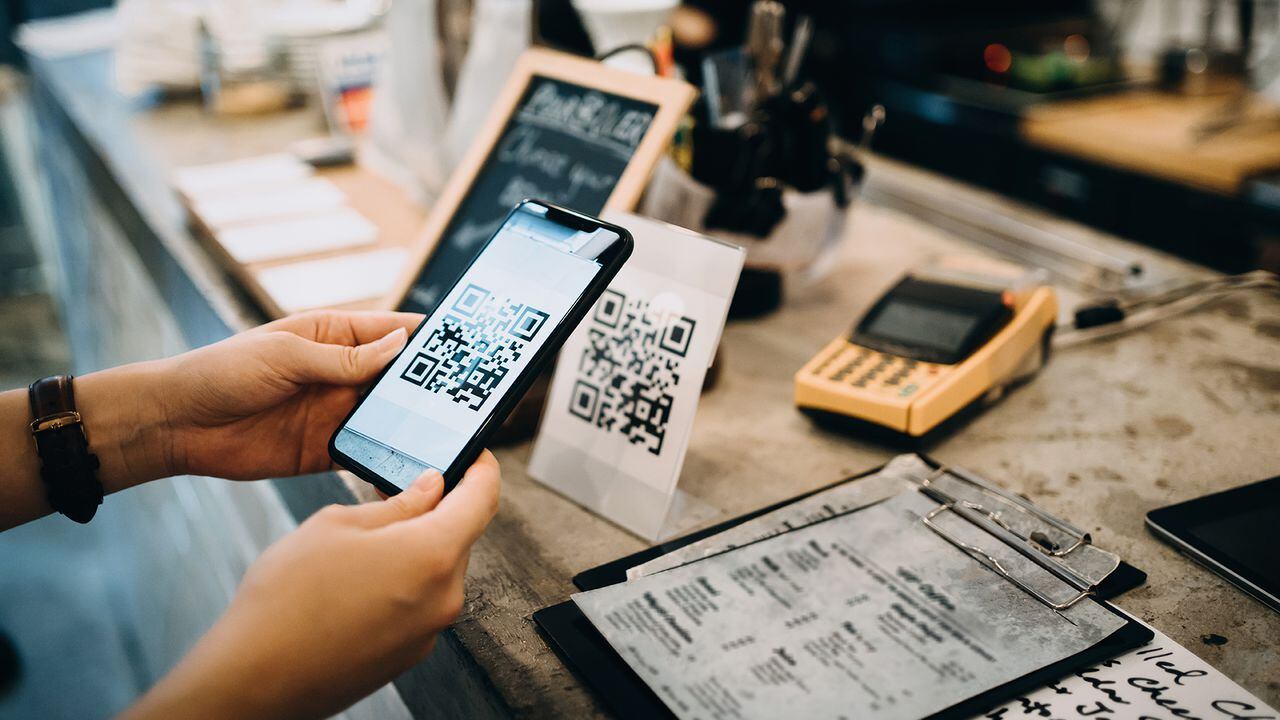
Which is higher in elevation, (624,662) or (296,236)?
(296,236)

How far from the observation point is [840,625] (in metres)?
0.68

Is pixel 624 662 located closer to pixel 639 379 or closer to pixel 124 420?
pixel 639 379

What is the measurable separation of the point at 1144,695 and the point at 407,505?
0.56m

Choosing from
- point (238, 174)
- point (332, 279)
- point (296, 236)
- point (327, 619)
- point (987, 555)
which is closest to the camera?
point (327, 619)

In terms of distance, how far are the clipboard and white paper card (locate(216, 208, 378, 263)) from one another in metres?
0.88

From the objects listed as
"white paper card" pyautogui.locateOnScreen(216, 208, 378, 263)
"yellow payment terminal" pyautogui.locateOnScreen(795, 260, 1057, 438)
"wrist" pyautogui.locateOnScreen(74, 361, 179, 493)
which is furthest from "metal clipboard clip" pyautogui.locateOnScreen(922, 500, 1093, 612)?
"white paper card" pyautogui.locateOnScreen(216, 208, 378, 263)

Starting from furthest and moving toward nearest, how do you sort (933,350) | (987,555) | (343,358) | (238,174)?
(238,174) < (933,350) < (343,358) < (987,555)

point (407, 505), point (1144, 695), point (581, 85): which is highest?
point (581, 85)

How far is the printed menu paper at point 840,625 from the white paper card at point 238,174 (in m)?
1.34

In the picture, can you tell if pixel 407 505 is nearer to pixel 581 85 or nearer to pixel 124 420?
pixel 124 420

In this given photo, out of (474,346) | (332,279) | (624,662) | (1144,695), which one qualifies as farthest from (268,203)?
(1144,695)

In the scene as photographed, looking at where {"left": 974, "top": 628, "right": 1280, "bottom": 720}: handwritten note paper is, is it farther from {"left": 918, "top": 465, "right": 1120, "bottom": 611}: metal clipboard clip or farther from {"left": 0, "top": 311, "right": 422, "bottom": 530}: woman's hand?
{"left": 0, "top": 311, "right": 422, "bottom": 530}: woman's hand

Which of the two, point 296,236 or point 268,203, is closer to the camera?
point 296,236

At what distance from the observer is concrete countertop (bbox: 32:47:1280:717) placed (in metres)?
0.71
